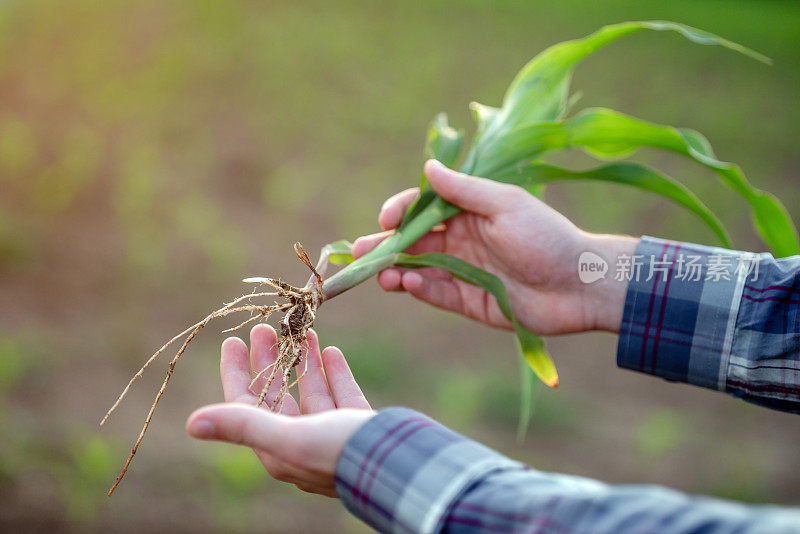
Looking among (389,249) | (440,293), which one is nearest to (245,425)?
(389,249)

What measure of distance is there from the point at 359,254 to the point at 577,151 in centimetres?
238

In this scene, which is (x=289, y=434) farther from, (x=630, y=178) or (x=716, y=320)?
(x=630, y=178)

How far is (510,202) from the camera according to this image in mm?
1085

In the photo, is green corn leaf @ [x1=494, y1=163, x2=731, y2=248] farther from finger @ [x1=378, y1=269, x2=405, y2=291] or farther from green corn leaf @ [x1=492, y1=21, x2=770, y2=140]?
finger @ [x1=378, y1=269, x2=405, y2=291]

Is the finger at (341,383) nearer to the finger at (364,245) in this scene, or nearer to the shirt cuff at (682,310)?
the finger at (364,245)

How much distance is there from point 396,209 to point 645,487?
0.74 metres

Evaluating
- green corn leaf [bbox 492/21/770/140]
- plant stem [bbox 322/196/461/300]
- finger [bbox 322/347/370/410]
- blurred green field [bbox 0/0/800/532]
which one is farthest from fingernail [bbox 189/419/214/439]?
blurred green field [bbox 0/0/800/532]

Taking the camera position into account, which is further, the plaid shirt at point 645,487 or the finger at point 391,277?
the finger at point 391,277

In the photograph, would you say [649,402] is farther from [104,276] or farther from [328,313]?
[104,276]

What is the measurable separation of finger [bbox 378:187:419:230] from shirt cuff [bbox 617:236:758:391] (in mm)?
380

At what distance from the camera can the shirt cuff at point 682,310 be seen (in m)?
0.98

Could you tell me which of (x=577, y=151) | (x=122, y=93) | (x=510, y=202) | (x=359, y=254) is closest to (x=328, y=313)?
(x=359, y=254)

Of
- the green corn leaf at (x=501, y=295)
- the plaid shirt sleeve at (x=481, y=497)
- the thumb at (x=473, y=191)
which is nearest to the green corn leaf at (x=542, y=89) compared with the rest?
the thumb at (x=473, y=191)

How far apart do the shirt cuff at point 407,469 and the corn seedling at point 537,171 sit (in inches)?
14.6
